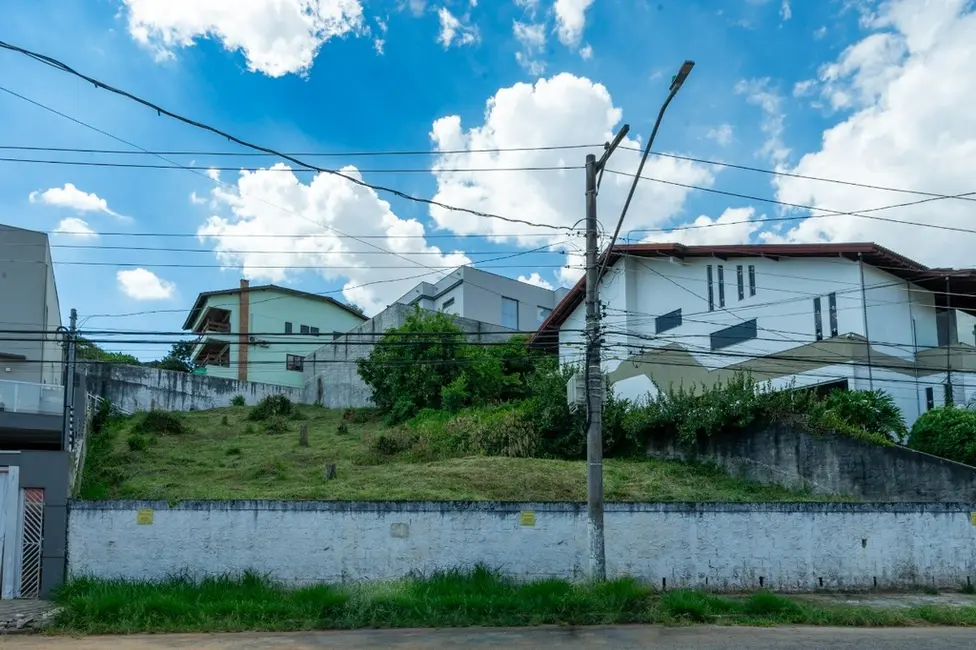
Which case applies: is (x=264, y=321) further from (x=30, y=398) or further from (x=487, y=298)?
(x=30, y=398)

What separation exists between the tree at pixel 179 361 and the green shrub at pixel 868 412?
40.9 meters

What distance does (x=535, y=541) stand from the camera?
15172mm

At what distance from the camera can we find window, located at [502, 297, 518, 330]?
49969 millimetres

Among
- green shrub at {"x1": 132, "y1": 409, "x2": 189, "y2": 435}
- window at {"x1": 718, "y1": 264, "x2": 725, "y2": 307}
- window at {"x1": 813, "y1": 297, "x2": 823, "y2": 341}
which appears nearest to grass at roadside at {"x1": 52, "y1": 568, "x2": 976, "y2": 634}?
window at {"x1": 813, "y1": 297, "x2": 823, "y2": 341}

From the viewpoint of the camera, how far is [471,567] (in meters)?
14.9

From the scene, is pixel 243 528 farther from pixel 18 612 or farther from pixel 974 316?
pixel 974 316

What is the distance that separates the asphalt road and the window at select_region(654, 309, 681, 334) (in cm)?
1691

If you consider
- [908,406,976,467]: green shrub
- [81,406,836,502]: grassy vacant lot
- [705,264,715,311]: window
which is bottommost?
[81,406,836,502]: grassy vacant lot

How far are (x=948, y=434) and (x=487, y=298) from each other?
31072 millimetres

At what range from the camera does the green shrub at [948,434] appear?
20.1 metres

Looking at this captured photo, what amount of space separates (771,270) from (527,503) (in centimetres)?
1483

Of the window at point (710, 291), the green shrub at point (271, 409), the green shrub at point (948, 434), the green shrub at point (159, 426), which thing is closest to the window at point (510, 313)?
the green shrub at point (271, 409)

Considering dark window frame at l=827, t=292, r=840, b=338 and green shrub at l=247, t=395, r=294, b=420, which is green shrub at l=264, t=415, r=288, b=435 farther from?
dark window frame at l=827, t=292, r=840, b=338

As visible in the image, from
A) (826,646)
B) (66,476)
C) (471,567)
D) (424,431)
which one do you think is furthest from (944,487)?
(66,476)
